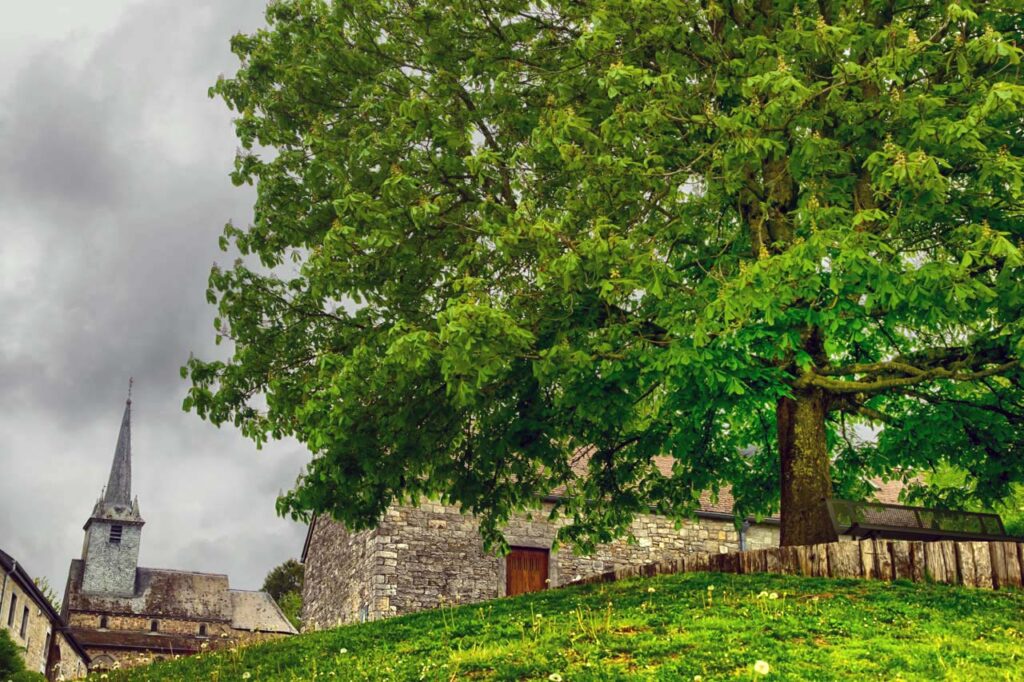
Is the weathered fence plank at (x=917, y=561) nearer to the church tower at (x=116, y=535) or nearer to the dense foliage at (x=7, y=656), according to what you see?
the dense foliage at (x=7, y=656)

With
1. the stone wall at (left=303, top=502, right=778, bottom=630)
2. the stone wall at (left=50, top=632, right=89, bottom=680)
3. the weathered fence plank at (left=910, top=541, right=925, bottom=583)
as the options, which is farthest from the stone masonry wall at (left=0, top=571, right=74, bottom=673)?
the weathered fence plank at (left=910, top=541, right=925, bottom=583)

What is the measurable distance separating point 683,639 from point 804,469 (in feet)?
17.1

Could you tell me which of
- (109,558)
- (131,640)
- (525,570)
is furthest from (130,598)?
(525,570)

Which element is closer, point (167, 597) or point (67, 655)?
point (67, 655)

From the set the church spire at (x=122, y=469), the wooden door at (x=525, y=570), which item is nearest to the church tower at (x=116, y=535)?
the church spire at (x=122, y=469)

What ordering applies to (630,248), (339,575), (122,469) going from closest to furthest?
1. (630,248)
2. (339,575)
3. (122,469)

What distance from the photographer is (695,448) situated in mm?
15602

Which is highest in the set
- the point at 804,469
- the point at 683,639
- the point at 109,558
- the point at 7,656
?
the point at 804,469

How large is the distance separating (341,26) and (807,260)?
28.7ft

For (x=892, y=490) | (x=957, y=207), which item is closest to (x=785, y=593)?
(x=957, y=207)

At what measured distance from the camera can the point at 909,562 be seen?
1259 cm

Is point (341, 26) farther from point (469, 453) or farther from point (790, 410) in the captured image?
point (790, 410)

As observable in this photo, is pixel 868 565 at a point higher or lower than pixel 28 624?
higher

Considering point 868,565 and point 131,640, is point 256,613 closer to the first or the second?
point 131,640
